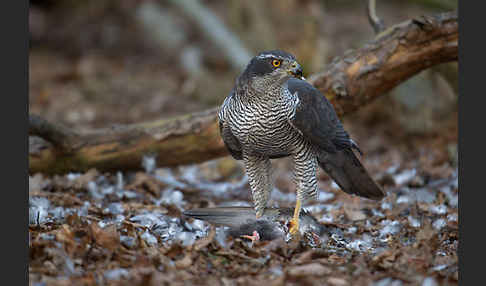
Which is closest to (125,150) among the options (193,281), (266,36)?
(193,281)

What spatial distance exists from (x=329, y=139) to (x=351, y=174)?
0.62 meters

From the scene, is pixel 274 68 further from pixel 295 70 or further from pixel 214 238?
pixel 214 238

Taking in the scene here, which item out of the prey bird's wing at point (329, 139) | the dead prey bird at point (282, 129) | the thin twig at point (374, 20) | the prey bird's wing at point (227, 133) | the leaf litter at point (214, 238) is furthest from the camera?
the thin twig at point (374, 20)

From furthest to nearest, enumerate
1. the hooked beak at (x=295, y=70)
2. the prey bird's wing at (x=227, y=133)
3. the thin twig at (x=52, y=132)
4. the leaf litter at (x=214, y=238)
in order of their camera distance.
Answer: the thin twig at (x=52, y=132) < the prey bird's wing at (x=227, y=133) < the hooked beak at (x=295, y=70) < the leaf litter at (x=214, y=238)

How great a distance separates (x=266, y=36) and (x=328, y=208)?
5.02 meters

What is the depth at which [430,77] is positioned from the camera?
826cm

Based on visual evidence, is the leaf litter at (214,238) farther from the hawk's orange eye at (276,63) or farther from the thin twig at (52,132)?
the hawk's orange eye at (276,63)

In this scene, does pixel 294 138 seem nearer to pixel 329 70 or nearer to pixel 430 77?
pixel 329 70

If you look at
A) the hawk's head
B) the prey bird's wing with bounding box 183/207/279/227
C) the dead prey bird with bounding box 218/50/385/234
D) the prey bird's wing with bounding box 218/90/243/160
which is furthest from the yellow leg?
the hawk's head

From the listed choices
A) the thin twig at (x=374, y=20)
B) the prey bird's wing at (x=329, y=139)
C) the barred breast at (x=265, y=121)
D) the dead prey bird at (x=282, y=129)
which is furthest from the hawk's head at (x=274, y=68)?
the thin twig at (x=374, y=20)

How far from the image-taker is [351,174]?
4.87 m

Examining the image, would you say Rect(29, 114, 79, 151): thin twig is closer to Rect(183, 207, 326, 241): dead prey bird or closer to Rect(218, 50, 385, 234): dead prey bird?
Rect(183, 207, 326, 241): dead prey bird

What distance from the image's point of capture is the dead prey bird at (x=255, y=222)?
4.23 meters

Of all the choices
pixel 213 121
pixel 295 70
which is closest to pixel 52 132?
pixel 213 121
